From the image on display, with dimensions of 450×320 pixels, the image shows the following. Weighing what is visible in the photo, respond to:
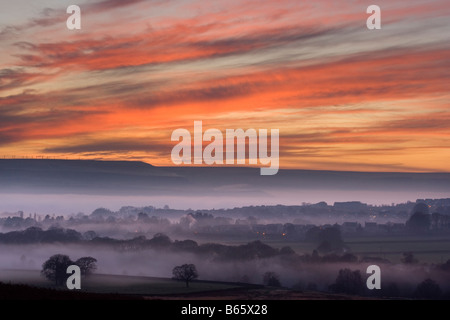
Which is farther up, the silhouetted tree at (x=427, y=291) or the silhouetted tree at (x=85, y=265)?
the silhouetted tree at (x=85, y=265)

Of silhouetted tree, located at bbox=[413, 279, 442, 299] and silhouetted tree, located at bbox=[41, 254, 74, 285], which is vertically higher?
silhouetted tree, located at bbox=[41, 254, 74, 285]

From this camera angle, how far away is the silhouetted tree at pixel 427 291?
623ft

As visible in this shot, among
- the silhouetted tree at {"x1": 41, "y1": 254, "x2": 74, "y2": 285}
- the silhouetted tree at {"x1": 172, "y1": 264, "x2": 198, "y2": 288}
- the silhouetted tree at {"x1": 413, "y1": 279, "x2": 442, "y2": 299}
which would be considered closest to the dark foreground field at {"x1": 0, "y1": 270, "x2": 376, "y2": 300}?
the silhouetted tree at {"x1": 41, "y1": 254, "x2": 74, "y2": 285}

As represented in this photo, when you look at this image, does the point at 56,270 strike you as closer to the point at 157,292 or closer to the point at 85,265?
the point at 85,265

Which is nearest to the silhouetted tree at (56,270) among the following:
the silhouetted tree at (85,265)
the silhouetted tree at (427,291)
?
the silhouetted tree at (85,265)

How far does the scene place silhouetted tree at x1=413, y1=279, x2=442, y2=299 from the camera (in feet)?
623

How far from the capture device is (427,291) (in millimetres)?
193875

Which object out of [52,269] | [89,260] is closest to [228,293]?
[52,269]

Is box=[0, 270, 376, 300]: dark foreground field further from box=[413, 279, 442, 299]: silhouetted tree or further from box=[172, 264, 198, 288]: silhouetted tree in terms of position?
box=[413, 279, 442, 299]: silhouetted tree

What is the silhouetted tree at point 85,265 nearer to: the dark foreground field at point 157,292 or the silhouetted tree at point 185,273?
the dark foreground field at point 157,292
